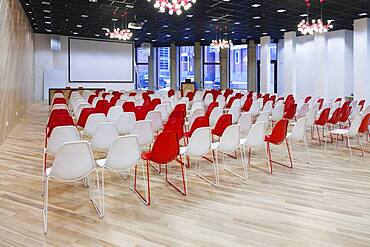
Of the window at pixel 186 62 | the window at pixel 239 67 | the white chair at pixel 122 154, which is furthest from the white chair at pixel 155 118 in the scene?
the window at pixel 186 62

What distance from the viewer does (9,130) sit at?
9.95 m

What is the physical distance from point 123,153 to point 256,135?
2.44 m

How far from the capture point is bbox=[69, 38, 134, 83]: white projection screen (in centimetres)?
2327

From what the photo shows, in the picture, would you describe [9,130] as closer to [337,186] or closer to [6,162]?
[6,162]

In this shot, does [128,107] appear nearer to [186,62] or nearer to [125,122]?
[125,122]

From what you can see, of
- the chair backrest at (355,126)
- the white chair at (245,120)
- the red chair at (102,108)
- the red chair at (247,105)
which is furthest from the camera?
the red chair at (247,105)

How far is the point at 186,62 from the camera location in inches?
1062

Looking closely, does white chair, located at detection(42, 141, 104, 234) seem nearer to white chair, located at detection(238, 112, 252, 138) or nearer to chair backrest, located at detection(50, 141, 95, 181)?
chair backrest, located at detection(50, 141, 95, 181)

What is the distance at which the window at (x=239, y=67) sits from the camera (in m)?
24.9

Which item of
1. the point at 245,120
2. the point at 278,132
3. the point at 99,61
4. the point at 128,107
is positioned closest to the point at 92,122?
the point at 128,107

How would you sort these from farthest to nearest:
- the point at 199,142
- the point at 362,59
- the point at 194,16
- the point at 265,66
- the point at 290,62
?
the point at 265,66 < the point at 290,62 < the point at 194,16 < the point at 362,59 < the point at 199,142

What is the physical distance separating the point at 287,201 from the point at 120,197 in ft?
6.93

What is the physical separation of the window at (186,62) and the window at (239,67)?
2.98 metres

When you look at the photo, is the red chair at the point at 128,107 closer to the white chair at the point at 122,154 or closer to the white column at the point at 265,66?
the white chair at the point at 122,154
